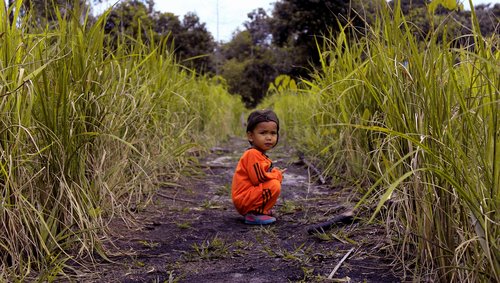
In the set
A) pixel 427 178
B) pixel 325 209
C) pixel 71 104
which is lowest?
pixel 325 209

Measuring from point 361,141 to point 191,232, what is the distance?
1.23 metres

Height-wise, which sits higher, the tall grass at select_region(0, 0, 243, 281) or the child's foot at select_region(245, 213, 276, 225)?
the tall grass at select_region(0, 0, 243, 281)

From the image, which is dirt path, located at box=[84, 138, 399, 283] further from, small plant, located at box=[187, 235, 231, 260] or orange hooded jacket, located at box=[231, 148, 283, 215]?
orange hooded jacket, located at box=[231, 148, 283, 215]

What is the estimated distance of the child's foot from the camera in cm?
271

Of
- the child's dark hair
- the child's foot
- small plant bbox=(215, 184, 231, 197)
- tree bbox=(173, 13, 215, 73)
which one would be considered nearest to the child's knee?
the child's foot

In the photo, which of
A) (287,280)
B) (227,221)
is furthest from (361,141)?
(287,280)

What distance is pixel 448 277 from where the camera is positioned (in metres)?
1.51

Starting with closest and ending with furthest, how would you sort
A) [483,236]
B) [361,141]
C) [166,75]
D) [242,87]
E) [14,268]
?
[483,236] → [14,268] → [361,141] → [166,75] → [242,87]

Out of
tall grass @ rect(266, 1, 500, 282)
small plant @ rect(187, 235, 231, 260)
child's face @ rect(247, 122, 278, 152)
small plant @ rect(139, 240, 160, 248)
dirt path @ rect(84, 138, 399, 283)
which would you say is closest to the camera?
tall grass @ rect(266, 1, 500, 282)

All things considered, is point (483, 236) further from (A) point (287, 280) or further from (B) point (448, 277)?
(A) point (287, 280)

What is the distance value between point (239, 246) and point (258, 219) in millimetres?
439

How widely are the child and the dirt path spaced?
97 mm

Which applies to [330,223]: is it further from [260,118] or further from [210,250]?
[260,118]

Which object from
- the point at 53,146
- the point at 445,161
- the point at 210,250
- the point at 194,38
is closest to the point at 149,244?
the point at 210,250
